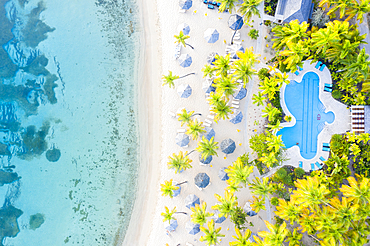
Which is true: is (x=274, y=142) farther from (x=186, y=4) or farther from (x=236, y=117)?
(x=186, y=4)

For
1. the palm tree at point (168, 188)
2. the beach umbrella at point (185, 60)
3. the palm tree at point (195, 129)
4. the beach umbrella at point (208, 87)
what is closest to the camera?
the palm tree at point (195, 129)

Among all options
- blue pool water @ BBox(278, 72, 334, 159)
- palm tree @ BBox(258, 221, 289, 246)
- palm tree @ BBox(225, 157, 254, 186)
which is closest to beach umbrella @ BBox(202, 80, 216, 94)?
palm tree @ BBox(225, 157, 254, 186)

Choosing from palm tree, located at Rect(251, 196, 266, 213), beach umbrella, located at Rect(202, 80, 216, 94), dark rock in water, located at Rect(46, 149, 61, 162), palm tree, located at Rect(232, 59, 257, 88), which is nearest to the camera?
palm tree, located at Rect(232, 59, 257, 88)

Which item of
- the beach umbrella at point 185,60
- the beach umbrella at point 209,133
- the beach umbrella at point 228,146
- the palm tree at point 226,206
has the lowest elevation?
the palm tree at point 226,206

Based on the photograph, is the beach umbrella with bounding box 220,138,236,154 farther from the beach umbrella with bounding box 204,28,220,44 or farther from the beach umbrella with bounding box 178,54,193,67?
the beach umbrella with bounding box 204,28,220,44

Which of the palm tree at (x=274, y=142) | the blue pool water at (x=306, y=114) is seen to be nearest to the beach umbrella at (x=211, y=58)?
the blue pool water at (x=306, y=114)

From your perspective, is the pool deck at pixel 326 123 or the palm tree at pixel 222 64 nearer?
the palm tree at pixel 222 64

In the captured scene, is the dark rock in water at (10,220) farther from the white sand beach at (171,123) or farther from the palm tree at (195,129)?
the palm tree at (195,129)
